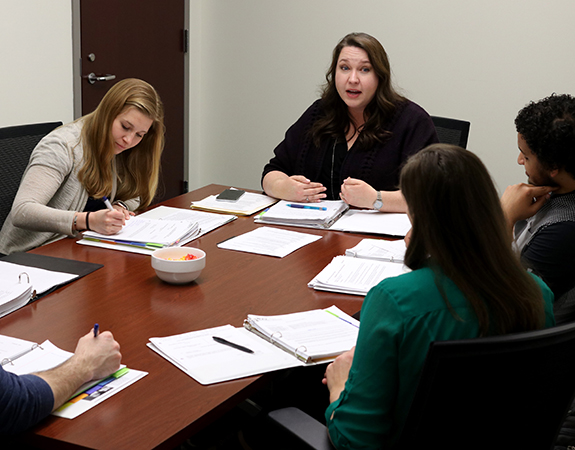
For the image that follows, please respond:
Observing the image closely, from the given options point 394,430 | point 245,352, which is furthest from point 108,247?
point 394,430

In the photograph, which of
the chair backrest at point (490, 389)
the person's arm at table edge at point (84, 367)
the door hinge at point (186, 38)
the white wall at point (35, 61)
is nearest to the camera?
the chair backrest at point (490, 389)

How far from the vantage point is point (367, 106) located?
8.68 feet

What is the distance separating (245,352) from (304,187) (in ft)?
4.13

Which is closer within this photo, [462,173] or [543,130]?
[462,173]

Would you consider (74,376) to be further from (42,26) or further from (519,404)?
(42,26)

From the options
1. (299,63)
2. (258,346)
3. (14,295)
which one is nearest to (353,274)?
(258,346)

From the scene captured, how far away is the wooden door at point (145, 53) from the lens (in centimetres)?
370

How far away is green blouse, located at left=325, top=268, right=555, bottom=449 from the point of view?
1004 mm

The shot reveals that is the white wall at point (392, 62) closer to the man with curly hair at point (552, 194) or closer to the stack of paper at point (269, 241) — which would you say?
the stack of paper at point (269, 241)

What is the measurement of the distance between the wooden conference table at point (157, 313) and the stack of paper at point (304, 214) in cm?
5

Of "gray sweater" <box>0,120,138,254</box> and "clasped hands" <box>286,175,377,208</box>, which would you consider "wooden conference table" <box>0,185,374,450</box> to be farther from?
"clasped hands" <box>286,175,377,208</box>

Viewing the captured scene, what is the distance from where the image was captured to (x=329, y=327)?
1.45 meters

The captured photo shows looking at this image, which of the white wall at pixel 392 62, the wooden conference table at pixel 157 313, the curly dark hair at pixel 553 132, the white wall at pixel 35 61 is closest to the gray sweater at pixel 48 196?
the wooden conference table at pixel 157 313

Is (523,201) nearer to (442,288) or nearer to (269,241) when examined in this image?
(269,241)
